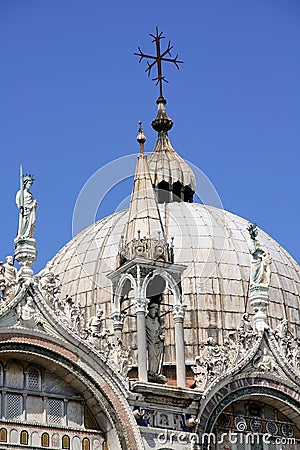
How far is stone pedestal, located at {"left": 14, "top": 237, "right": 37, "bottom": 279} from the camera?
3186 cm

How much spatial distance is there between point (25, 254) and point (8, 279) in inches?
37.9

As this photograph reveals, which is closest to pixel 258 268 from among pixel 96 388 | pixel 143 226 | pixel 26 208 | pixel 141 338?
pixel 143 226

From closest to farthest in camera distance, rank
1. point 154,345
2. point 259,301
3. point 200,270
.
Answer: point 154,345, point 259,301, point 200,270

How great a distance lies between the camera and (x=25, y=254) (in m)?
32.2

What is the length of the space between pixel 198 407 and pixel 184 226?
12.3m

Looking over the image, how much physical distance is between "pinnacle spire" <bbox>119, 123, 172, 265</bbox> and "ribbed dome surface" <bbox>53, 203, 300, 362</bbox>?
6179 millimetres

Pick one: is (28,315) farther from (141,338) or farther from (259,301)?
(259,301)

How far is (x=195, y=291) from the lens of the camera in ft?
139

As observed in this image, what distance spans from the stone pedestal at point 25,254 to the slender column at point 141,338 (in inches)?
117

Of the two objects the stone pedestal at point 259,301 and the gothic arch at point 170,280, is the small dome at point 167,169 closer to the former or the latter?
the stone pedestal at point 259,301

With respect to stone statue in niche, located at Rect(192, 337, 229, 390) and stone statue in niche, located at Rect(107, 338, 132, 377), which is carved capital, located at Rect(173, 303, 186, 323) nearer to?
stone statue in niche, located at Rect(192, 337, 229, 390)

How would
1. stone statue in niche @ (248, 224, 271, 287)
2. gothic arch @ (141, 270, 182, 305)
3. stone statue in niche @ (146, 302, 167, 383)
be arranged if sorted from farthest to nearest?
stone statue in niche @ (248, 224, 271, 287) → gothic arch @ (141, 270, 182, 305) → stone statue in niche @ (146, 302, 167, 383)

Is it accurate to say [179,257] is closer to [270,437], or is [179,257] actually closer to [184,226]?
Answer: [184,226]

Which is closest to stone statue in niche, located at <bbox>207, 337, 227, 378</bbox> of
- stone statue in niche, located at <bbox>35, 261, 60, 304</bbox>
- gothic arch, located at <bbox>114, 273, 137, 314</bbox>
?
gothic arch, located at <bbox>114, 273, 137, 314</bbox>
